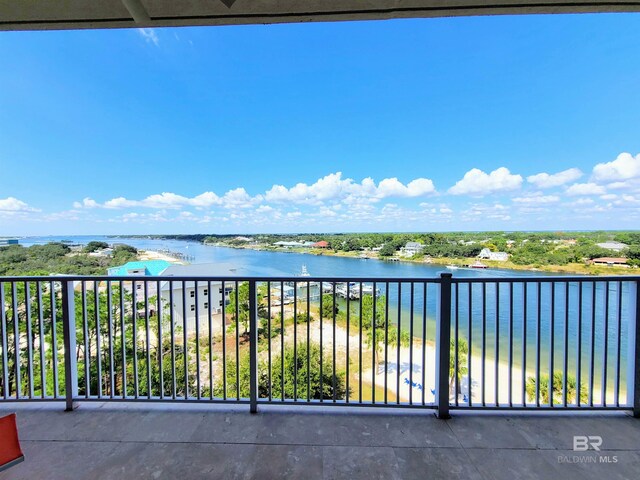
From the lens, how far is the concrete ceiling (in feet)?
5.42

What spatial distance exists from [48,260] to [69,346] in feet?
17.9

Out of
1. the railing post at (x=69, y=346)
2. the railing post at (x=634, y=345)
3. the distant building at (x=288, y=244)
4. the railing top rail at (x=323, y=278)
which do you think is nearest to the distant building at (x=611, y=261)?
the railing post at (x=634, y=345)

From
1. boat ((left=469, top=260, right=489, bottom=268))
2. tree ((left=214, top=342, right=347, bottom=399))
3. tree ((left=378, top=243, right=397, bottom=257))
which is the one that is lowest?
tree ((left=214, top=342, right=347, bottom=399))

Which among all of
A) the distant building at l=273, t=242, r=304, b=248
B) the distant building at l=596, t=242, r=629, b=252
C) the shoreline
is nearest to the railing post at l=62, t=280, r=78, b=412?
the shoreline

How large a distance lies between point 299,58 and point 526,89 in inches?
413

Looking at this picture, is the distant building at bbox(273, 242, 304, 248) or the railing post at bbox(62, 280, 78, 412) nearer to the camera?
the railing post at bbox(62, 280, 78, 412)

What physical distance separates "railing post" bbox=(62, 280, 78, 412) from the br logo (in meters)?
3.55

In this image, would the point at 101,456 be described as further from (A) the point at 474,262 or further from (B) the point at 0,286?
(A) the point at 474,262

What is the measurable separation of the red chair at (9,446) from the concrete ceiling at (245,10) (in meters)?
2.34

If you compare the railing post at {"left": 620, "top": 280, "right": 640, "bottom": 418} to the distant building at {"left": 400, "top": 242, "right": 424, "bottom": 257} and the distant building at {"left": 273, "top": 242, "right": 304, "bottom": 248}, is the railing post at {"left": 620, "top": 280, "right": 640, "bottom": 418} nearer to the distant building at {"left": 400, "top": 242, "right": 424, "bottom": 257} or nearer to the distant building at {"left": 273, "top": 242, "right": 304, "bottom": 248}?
the distant building at {"left": 400, "top": 242, "right": 424, "bottom": 257}

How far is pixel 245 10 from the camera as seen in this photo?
1712 millimetres

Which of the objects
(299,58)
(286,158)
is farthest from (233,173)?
(299,58)

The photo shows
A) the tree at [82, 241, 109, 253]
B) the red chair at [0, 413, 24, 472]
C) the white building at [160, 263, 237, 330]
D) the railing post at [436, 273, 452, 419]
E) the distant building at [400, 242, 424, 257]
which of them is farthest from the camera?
the distant building at [400, 242, 424, 257]

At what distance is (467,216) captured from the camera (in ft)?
57.8
